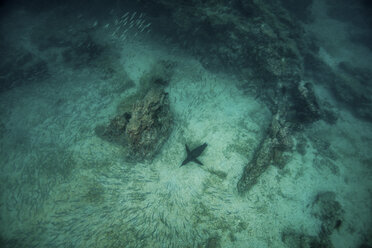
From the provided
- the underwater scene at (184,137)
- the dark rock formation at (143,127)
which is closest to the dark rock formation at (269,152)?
the underwater scene at (184,137)

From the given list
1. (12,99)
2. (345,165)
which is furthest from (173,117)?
(12,99)

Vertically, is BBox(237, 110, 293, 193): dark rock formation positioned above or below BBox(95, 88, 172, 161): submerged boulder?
below

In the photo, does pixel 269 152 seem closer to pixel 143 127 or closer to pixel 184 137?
pixel 184 137

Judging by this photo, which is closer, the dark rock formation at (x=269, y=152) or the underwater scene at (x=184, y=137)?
the underwater scene at (x=184, y=137)

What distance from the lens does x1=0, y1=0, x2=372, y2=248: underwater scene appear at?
6.48 meters

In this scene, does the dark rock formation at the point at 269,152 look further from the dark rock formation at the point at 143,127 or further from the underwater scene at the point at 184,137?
the dark rock formation at the point at 143,127

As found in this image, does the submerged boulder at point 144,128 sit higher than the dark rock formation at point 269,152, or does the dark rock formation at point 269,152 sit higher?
the submerged boulder at point 144,128

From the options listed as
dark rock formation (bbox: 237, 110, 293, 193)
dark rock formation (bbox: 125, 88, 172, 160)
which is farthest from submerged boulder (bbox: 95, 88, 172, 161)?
dark rock formation (bbox: 237, 110, 293, 193)

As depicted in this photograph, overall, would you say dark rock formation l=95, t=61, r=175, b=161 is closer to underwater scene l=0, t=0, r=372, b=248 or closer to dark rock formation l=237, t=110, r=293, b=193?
underwater scene l=0, t=0, r=372, b=248

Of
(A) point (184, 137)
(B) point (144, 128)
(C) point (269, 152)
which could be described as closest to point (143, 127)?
(B) point (144, 128)

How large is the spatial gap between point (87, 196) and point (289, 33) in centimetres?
1450

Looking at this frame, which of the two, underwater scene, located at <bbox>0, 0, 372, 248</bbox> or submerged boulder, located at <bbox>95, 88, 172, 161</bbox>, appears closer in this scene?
underwater scene, located at <bbox>0, 0, 372, 248</bbox>

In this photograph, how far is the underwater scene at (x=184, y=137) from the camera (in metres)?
6.48

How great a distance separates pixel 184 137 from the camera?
855cm
